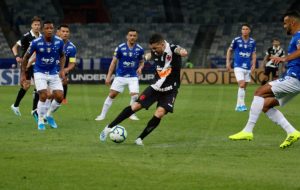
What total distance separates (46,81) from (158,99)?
3.89m

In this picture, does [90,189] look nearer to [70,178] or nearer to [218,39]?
[70,178]

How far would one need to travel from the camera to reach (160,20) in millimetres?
57844

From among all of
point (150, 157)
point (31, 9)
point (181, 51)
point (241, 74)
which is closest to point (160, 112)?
point (181, 51)

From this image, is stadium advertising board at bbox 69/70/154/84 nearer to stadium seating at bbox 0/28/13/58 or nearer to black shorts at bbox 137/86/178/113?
stadium seating at bbox 0/28/13/58

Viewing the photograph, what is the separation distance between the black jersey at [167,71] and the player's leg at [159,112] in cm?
15

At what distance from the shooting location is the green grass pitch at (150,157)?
990 centimetres

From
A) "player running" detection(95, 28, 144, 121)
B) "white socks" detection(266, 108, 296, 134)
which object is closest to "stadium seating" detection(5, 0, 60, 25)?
"player running" detection(95, 28, 144, 121)

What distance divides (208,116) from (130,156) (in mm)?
9146

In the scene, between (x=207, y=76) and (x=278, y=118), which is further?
(x=207, y=76)

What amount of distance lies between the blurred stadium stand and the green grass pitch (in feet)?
116

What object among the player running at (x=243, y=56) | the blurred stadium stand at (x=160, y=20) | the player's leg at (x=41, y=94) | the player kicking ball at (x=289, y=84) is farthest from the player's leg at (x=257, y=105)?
the blurred stadium stand at (x=160, y=20)

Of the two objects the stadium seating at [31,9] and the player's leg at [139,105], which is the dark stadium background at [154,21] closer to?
the stadium seating at [31,9]

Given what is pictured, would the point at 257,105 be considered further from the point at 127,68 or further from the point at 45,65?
the point at 127,68

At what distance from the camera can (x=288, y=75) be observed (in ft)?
45.1
